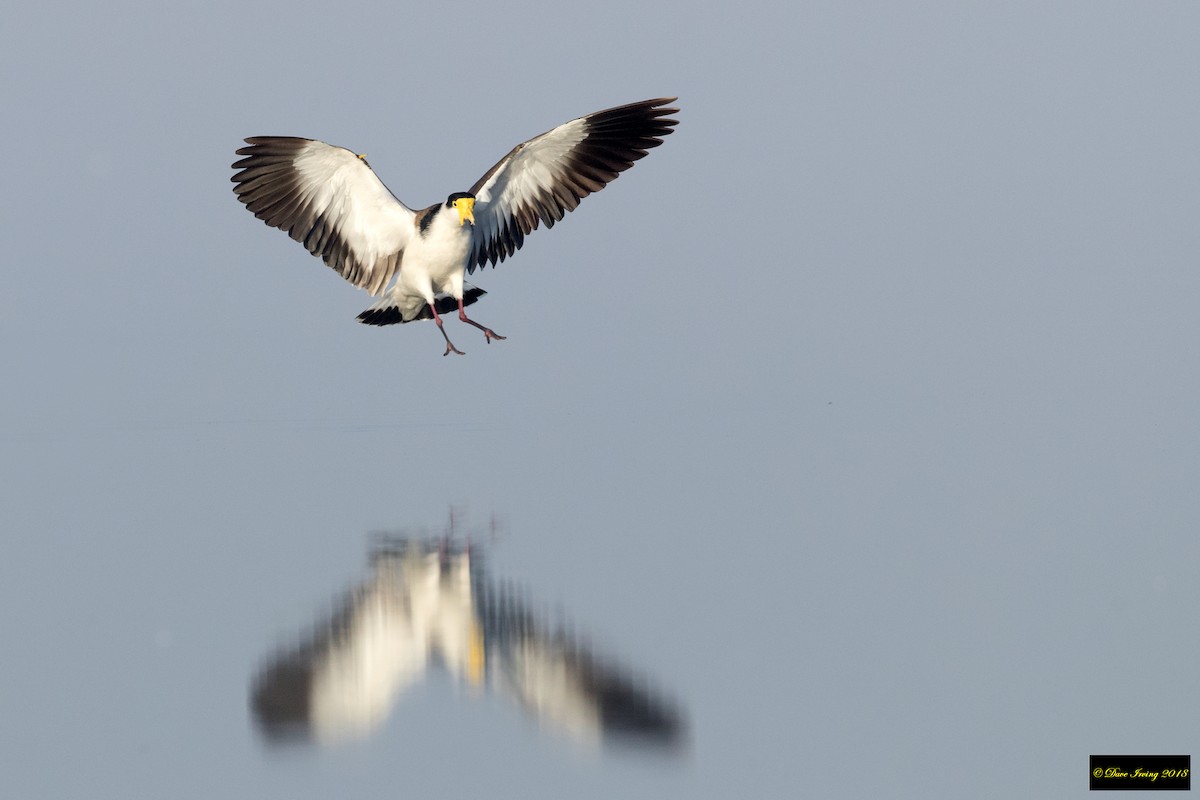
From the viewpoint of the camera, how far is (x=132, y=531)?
32.6ft

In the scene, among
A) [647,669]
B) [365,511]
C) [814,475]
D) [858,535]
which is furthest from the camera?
[814,475]

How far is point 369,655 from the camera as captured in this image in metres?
6.81

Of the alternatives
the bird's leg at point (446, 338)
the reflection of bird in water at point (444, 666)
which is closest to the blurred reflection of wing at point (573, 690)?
the reflection of bird in water at point (444, 666)

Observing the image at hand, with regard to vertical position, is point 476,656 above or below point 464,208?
below

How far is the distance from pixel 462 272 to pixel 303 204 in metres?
1.40

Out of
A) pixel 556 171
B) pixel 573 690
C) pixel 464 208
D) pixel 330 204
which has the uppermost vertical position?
pixel 556 171

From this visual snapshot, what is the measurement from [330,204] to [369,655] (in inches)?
256

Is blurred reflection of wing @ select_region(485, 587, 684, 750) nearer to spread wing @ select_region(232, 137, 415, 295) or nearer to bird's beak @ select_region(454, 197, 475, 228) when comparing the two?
bird's beak @ select_region(454, 197, 475, 228)

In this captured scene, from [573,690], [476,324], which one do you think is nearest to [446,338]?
[476,324]

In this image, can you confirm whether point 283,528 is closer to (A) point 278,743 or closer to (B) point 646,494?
(B) point 646,494

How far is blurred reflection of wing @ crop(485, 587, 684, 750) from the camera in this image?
5906 mm

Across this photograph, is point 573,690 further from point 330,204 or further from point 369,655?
point 330,204

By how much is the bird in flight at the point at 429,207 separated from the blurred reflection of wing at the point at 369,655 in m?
4.58

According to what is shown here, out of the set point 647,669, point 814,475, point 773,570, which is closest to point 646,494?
point 814,475
